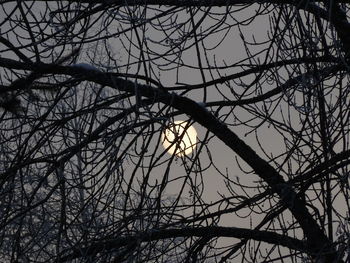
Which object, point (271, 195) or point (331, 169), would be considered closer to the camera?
point (331, 169)

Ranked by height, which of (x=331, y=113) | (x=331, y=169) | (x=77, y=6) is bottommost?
(x=331, y=169)

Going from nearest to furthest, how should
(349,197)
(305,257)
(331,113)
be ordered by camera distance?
(349,197), (331,113), (305,257)

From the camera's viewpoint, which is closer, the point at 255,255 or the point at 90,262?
the point at 90,262

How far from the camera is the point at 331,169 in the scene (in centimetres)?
462

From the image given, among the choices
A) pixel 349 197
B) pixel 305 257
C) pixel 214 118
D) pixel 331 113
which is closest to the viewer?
pixel 349 197

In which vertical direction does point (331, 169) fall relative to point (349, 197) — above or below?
above

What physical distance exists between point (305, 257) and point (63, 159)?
6.37 feet

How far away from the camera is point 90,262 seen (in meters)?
4.46

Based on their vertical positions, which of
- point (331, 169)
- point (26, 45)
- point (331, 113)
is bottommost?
point (331, 169)

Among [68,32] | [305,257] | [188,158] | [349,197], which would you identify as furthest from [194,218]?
[68,32]

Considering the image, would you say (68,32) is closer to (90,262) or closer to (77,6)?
(77,6)

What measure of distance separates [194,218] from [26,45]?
184cm

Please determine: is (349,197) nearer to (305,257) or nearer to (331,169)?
(331,169)

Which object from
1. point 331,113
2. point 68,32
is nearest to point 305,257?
point 331,113
